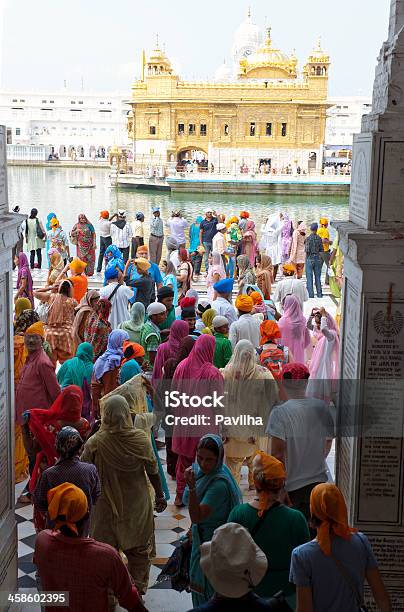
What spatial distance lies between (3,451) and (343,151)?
50.9 metres

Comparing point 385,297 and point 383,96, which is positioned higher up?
point 383,96

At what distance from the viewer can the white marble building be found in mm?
62188

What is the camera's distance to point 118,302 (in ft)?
18.7

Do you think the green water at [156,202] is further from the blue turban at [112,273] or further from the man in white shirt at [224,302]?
the man in white shirt at [224,302]

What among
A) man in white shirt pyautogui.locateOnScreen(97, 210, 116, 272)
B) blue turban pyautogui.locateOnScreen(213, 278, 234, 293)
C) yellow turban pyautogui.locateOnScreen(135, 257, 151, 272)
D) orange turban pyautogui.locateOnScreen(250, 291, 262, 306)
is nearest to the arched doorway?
man in white shirt pyautogui.locateOnScreen(97, 210, 116, 272)

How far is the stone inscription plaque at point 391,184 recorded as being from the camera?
8.75 feet

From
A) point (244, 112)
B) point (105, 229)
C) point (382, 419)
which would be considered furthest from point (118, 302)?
point (244, 112)

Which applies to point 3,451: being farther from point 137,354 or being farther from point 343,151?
point 343,151

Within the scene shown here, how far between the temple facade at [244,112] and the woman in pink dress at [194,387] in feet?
120

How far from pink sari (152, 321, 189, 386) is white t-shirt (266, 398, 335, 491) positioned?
142cm

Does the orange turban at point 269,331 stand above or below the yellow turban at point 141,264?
below

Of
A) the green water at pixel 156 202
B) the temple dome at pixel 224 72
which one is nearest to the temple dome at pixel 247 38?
the temple dome at pixel 224 72

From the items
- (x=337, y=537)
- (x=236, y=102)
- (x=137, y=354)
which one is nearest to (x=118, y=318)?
(x=137, y=354)

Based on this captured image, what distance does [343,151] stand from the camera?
51.6 meters
